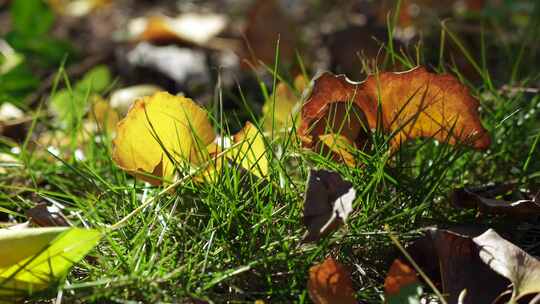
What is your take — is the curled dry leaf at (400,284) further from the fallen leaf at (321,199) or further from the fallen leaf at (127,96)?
the fallen leaf at (127,96)

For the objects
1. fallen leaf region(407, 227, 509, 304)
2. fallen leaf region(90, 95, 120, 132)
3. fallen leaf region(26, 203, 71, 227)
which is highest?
fallen leaf region(90, 95, 120, 132)

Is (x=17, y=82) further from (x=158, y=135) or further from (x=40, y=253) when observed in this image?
(x=40, y=253)

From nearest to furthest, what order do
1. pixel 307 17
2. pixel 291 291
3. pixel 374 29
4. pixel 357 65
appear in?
pixel 291 291, pixel 357 65, pixel 374 29, pixel 307 17

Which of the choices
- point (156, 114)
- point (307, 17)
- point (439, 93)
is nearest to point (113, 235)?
point (156, 114)

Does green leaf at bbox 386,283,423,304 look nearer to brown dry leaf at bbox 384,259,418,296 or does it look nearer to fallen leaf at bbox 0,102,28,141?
brown dry leaf at bbox 384,259,418,296

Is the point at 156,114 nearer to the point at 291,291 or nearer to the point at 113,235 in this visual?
the point at 113,235

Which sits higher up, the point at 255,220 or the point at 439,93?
the point at 439,93

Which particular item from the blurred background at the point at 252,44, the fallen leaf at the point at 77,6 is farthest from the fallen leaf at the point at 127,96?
the fallen leaf at the point at 77,6

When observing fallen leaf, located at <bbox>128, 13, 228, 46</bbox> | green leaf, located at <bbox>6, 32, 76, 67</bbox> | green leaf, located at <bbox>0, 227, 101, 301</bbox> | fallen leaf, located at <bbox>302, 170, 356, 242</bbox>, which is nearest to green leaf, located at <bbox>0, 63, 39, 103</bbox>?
green leaf, located at <bbox>6, 32, 76, 67</bbox>
